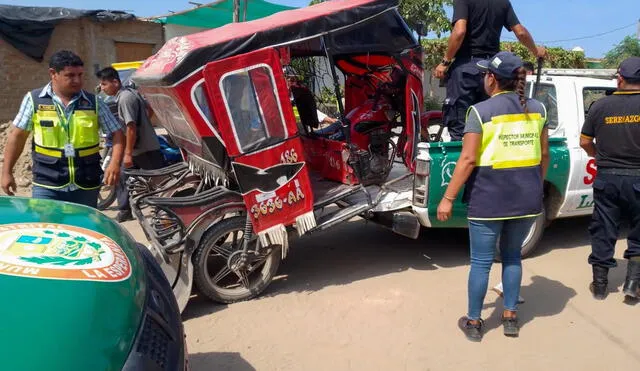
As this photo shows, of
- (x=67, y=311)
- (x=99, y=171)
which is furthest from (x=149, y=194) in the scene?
(x=67, y=311)

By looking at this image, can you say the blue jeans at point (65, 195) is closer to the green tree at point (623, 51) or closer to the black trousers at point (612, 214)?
the black trousers at point (612, 214)

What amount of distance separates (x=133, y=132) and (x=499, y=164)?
4.63 m

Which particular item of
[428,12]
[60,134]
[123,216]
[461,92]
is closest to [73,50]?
[123,216]

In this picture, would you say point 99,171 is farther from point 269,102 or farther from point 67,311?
point 67,311

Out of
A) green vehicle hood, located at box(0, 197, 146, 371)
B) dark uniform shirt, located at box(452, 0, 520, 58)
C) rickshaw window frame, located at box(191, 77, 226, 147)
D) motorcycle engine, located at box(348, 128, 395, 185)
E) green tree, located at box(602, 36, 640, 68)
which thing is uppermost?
dark uniform shirt, located at box(452, 0, 520, 58)

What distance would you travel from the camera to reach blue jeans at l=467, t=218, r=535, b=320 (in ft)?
11.8

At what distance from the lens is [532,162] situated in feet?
11.6

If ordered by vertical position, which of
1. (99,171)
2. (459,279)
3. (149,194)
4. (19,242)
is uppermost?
(19,242)

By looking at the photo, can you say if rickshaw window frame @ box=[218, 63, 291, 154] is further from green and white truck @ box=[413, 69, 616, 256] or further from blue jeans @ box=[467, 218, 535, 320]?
green and white truck @ box=[413, 69, 616, 256]

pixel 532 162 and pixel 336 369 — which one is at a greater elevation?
pixel 532 162

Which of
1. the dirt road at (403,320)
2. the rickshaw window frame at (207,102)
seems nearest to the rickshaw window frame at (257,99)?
the rickshaw window frame at (207,102)

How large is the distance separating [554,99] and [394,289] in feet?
8.71

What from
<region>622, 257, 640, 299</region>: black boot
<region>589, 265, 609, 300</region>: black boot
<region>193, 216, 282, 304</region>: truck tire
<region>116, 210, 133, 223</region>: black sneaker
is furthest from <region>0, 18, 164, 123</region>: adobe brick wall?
<region>622, 257, 640, 299</region>: black boot

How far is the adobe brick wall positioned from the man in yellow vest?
35.5 ft
